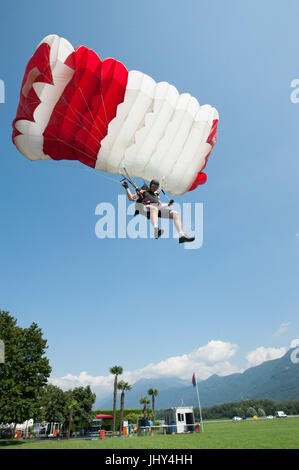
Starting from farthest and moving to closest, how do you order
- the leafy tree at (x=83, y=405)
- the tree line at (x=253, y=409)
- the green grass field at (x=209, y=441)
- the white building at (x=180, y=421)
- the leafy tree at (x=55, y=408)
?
the tree line at (x=253, y=409)
the leafy tree at (x=55, y=408)
the leafy tree at (x=83, y=405)
the white building at (x=180, y=421)
the green grass field at (x=209, y=441)

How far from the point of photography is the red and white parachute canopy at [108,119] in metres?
9.58

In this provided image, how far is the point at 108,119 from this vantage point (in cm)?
1054

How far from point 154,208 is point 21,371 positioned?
89.5 feet

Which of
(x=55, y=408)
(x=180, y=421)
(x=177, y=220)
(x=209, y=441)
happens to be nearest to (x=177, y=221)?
(x=177, y=220)

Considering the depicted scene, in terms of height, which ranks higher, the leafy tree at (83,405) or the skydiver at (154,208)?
the skydiver at (154,208)

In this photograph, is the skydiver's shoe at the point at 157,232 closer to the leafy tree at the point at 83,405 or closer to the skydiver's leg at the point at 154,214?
the skydiver's leg at the point at 154,214

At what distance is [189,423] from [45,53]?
29.4 meters

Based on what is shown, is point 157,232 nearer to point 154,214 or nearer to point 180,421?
point 154,214

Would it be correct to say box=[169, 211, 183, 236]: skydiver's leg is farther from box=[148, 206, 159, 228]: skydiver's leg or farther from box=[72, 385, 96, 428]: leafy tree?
box=[72, 385, 96, 428]: leafy tree

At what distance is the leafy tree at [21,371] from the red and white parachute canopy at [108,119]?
24993mm

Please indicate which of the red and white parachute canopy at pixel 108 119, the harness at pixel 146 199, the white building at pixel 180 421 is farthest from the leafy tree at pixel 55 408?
the harness at pixel 146 199

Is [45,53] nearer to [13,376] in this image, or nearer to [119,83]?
[119,83]

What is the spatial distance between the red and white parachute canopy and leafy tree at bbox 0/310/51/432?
24993 millimetres
